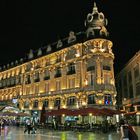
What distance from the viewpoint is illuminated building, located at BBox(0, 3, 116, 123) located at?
4928cm

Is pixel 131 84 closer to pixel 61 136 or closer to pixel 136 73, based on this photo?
pixel 136 73

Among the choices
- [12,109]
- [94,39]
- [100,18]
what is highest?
[100,18]

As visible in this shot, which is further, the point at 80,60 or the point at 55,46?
the point at 55,46

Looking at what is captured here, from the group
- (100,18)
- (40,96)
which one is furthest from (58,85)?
(100,18)

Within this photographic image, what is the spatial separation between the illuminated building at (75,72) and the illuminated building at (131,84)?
8.97 meters

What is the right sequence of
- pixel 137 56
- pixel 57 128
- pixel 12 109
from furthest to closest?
pixel 137 56 < pixel 12 109 < pixel 57 128

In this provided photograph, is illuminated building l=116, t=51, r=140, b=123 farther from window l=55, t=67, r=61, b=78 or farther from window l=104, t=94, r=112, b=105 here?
window l=55, t=67, r=61, b=78

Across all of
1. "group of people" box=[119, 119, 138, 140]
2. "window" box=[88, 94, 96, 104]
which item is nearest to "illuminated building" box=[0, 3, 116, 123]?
"window" box=[88, 94, 96, 104]

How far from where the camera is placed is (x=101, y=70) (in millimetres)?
49562

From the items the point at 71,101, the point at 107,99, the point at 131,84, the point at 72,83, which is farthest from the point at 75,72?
the point at 131,84

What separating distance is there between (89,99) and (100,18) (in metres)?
17.4

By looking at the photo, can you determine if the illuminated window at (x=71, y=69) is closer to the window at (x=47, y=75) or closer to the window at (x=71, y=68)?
the window at (x=71, y=68)

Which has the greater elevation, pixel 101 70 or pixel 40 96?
pixel 101 70

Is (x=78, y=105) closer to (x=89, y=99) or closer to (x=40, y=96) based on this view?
(x=89, y=99)
